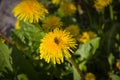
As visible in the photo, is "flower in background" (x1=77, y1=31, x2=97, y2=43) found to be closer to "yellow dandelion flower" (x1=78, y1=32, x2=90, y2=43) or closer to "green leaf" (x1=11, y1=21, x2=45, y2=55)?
"yellow dandelion flower" (x1=78, y1=32, x2=90, y2=43)

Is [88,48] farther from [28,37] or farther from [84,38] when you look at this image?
[28,37]

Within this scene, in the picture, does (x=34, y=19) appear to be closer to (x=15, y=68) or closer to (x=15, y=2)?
(x=15, y=68)

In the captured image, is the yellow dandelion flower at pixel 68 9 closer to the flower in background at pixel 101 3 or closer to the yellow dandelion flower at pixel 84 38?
the flower in background at pixel 101 3

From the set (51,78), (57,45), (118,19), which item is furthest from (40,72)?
(118,19)

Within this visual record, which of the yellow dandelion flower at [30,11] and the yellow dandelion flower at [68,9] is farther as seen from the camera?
the yellow dandelion flower at [68,9]

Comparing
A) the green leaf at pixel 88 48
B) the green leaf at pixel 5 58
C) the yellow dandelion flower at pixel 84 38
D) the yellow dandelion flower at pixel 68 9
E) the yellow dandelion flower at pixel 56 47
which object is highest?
the yellow dandelion flower at pixel 68 9

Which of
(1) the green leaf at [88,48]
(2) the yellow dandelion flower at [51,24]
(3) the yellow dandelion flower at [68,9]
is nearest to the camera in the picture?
(2) the yellow dandelion flower at [51,24]

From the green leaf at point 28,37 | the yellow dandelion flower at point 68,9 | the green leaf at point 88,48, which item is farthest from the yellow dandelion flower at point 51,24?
the yellow dandelion flower at point 68,9

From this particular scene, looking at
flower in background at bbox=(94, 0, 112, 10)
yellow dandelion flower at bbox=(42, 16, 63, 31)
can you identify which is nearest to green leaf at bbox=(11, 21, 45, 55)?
yellow dandelion flower at bbox=(42, 16, 63, 31)
